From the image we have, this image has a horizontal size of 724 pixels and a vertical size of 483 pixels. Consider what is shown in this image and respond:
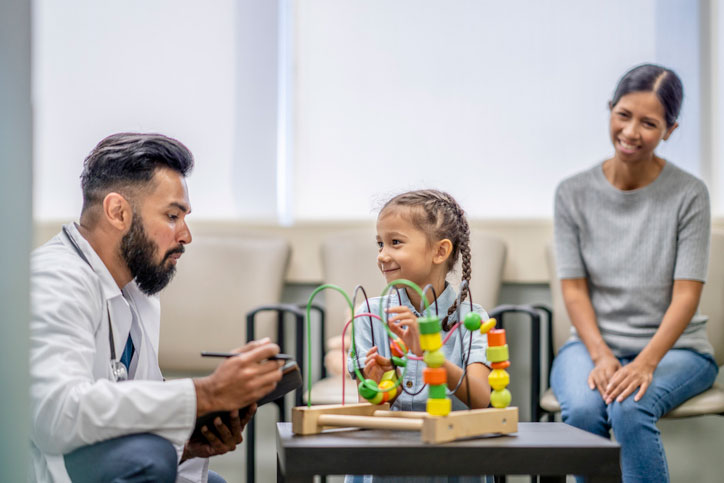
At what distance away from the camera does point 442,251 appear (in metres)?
1.66

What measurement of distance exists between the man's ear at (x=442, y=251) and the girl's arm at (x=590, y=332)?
749mm

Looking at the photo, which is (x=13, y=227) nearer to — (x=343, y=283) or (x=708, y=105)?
(x=343, y=283)

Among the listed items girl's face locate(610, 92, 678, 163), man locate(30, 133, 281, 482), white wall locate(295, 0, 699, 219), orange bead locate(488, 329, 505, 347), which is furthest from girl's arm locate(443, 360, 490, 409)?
white wall locate(295, 0, 699, 219)

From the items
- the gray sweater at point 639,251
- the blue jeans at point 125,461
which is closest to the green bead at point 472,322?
the blue jeans at point 125,461

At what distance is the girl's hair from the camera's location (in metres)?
1.64

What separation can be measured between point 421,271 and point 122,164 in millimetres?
633

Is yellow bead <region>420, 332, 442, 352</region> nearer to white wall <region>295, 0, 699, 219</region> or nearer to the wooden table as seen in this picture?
the wooden table

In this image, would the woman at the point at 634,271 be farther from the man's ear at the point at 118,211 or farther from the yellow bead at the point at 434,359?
the man's ear at the point at 118,211

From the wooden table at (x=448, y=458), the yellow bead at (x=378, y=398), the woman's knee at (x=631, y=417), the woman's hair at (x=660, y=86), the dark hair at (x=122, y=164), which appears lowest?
the woman's knee at (x=631, y=417)

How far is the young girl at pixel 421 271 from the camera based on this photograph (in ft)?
4.99

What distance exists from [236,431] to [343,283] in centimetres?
136

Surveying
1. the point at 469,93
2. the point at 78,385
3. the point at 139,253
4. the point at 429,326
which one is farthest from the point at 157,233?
the point at 469,93

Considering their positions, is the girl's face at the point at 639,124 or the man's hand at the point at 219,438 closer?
the man's hand at the point at 219,438

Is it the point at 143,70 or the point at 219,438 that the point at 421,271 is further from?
the point at 143,70
